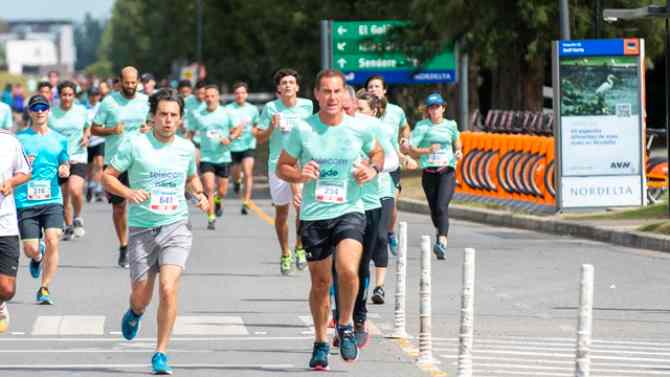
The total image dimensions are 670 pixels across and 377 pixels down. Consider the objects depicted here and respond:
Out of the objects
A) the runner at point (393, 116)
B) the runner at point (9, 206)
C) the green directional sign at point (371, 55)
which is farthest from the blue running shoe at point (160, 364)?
the green directional sign at point (371, 55)

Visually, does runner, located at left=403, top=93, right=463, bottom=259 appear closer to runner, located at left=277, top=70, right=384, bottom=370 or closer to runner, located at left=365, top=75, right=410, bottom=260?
runner, located at left=365, top=75, right=410, bottom=260

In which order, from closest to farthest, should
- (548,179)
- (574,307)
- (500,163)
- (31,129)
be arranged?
(574,307), (31,129), (548,179), (500,163)

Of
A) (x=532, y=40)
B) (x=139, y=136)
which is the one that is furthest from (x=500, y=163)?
(x=139, y=136)

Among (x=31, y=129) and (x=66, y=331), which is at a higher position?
(x=31, y=129)

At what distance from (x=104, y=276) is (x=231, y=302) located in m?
2.94

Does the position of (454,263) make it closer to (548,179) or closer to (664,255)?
(664,255)

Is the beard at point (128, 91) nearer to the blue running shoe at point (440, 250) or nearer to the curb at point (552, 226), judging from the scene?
the blue running shoe at point (440, 250)

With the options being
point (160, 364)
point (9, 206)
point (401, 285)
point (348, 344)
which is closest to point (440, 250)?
point (401, 285)

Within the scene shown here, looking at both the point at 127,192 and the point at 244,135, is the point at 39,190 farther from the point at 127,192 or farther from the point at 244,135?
the point at 244,135

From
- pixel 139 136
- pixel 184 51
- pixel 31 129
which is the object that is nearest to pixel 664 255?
pixel 31 129

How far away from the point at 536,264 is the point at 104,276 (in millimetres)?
4380

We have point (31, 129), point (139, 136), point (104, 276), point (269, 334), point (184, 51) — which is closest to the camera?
point (139, 136)

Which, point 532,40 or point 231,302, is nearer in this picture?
point 231,302

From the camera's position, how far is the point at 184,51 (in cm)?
9875
